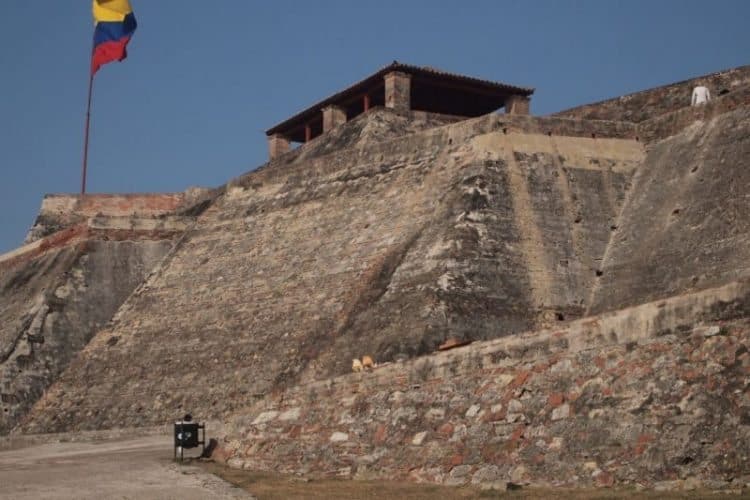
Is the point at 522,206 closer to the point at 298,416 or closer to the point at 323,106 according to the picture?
the point at 298,416

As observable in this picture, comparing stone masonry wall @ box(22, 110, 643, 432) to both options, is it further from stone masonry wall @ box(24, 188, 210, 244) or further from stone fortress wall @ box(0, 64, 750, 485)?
stone masonry wall @ box(24, 188, 210, 244)

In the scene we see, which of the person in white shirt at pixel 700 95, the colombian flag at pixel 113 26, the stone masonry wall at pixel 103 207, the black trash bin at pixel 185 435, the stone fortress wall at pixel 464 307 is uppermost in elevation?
the colombian flag at pixel 113 26

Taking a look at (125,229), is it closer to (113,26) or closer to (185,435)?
(113,26)

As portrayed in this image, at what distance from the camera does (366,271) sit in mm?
19297

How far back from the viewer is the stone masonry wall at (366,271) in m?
17.7

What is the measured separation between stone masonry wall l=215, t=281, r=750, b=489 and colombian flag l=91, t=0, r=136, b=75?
19.8m

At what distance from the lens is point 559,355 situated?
11.0 m

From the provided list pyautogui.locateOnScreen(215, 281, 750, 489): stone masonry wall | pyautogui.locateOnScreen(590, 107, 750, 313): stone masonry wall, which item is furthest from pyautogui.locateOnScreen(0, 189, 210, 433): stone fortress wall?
pyautogui.locateOnScreen(590, 107, 750, 313): stone masonry wall

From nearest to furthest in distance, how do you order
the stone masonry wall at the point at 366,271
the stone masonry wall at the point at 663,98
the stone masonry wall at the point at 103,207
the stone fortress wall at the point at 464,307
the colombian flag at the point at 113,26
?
the stone fortress wall at the point at 464,307
the stone masonry wall at the point at 366,271
the stone masonry wall at the point at 663,98
the stone masonry wall at the point at 103,207
the colombian flag at the point at 113,26

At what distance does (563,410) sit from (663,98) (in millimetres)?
13863

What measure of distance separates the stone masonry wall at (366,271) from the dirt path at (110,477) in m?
2.97

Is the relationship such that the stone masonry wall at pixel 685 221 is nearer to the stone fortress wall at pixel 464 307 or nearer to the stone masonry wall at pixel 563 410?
the stone fortress wall at pixel 464 307

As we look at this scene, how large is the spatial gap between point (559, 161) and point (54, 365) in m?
10.4

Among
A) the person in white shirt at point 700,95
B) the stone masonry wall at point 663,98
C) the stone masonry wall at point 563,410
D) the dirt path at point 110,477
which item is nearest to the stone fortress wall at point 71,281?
the dirt path at point 110,477
